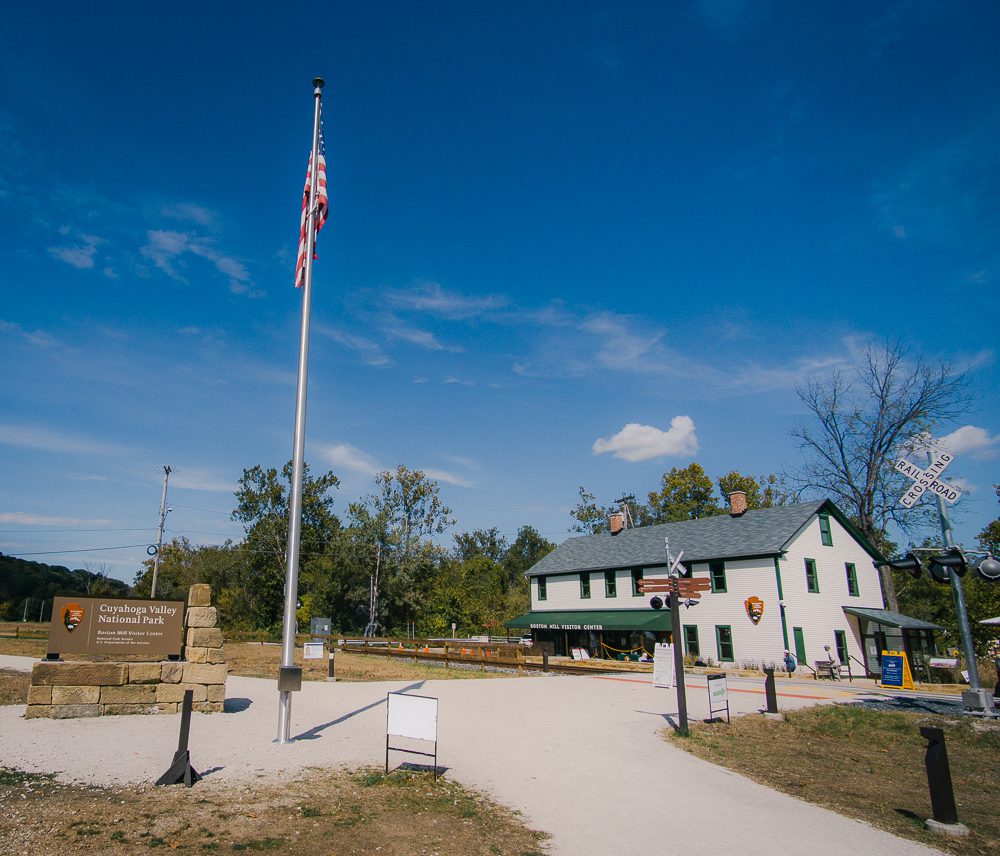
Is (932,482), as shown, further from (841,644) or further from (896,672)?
(841,644)

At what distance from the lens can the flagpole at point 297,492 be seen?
10.3 m

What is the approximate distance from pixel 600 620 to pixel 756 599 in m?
9.05

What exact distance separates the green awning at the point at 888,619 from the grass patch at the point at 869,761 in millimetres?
16787

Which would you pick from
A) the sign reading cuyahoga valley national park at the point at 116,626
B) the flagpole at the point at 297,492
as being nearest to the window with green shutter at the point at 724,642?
the sign reading cuyahoga valley national park at the point at 116,626

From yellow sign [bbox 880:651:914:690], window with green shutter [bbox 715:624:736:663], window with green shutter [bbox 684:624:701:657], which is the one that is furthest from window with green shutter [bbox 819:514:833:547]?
yellow sign [bbox 880:651:914:690]

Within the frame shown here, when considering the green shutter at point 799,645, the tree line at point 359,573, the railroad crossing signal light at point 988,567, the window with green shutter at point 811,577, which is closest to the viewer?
the railroad crossing signal light at point 988,567

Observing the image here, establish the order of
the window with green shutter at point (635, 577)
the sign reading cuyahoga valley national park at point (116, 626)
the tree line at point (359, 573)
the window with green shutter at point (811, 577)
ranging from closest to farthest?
the sign reading cuyahoga valley national park at point (116, 626) → the window with green shutter at point (811, 577) → the window with green shutter at point (635, 577) → the tree line at point (359, 573)

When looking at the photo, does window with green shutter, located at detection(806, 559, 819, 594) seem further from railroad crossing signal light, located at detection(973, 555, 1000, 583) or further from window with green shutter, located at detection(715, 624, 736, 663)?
railroad crossing signal light, located at detection(973, 555, 1000, 583)

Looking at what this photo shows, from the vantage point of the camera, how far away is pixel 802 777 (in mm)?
9820

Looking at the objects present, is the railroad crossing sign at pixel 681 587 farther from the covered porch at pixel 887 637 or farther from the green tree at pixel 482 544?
the green tree at pixel 482 544

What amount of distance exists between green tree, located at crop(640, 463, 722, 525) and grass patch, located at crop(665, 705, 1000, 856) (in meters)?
48.2

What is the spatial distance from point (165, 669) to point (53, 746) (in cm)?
375

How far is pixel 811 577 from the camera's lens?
3192 cm

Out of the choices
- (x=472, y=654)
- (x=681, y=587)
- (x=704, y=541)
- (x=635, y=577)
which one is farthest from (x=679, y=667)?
(x=635, y=577)
